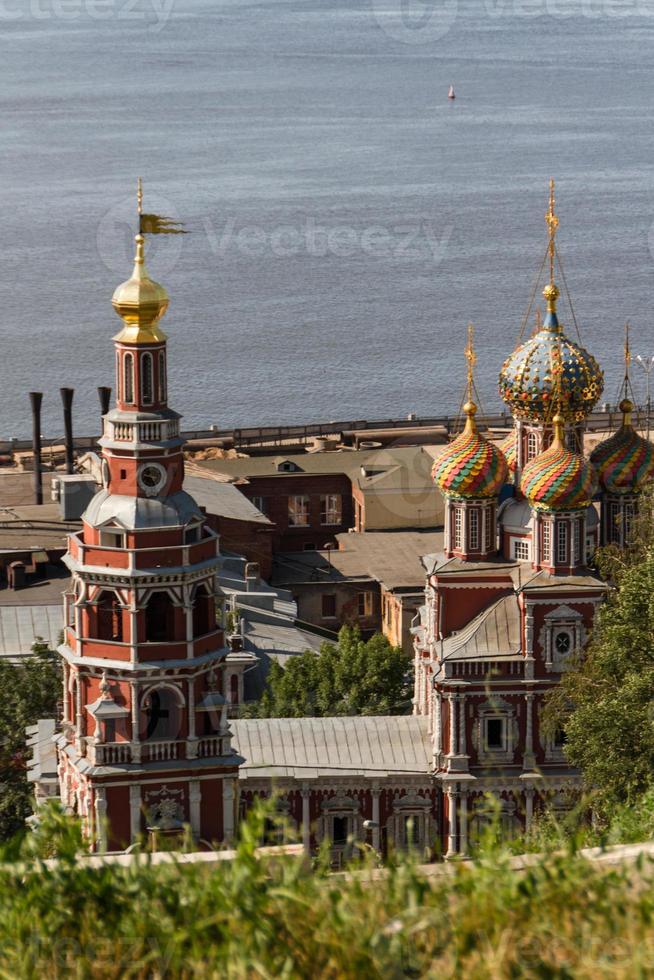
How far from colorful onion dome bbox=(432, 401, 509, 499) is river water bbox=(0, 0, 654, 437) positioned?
4209cm

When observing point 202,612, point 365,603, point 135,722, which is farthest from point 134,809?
point 365,603

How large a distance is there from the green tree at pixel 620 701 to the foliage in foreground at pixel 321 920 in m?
11.9

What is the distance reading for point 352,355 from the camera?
90.7 meters

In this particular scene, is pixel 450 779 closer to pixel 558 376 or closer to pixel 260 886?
pixel 558 376

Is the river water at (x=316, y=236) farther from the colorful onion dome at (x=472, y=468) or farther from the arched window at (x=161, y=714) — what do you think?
the arched window at (x=161, y=714)

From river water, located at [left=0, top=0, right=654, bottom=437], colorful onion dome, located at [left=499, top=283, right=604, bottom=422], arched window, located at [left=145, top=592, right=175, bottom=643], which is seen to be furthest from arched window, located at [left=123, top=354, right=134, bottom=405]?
river water, located at [left=0, top=0, right=654, bottom=437]

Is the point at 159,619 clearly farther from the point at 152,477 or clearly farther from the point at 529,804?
the point at 529,804

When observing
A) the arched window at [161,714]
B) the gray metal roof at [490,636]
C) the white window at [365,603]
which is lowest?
the arched window at [161,714]

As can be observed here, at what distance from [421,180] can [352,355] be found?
4140cm

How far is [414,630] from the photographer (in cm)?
3684

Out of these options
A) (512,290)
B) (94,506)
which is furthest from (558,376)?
(512,290)

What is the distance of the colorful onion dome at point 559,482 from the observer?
34.5 m

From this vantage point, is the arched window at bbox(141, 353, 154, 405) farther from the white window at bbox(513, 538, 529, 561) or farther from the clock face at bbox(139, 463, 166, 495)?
the white window at bbox(513, 538, 529, 561)

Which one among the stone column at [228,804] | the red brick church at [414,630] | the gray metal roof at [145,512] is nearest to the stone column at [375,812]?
the red brick church at [414,630]
